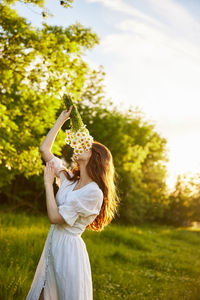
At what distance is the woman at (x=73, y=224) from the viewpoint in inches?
126

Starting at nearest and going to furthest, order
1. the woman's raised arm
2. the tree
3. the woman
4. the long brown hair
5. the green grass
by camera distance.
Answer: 1. the woman
2. the long brown hair
3. the woman's raised arm
4. the green grass
5. the tree

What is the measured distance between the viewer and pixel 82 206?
321cm

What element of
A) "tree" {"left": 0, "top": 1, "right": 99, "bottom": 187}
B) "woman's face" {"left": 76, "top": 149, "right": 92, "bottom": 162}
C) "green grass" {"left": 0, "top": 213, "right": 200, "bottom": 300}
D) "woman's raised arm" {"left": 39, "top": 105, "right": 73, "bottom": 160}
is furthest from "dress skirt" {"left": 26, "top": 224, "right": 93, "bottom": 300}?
"tree" {"left": 0, "top": 1, "right": 99, "bottom": 187}

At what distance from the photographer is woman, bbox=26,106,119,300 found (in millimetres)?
3189

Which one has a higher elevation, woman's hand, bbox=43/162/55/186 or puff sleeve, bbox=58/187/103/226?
woman's hand, bbox=43/162/55/186

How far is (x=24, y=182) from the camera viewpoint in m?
21.0

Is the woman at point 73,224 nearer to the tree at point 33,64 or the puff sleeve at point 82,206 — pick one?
the puff sleeve at point 82,206

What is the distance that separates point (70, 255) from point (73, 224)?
285 mm

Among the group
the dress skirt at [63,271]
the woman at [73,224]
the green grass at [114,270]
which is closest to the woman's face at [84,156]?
the woman at [73,224]

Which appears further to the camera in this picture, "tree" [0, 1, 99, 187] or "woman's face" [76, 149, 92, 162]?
"tree" [0, 1, 99, 187]

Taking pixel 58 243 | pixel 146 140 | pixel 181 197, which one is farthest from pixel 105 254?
pixel 146 140

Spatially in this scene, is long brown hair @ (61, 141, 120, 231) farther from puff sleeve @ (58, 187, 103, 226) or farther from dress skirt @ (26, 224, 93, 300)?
dress skirt @ (26, 224, 93, 300)

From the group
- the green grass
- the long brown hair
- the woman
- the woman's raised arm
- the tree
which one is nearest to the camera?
the woman

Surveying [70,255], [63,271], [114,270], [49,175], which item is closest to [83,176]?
[49,175]
